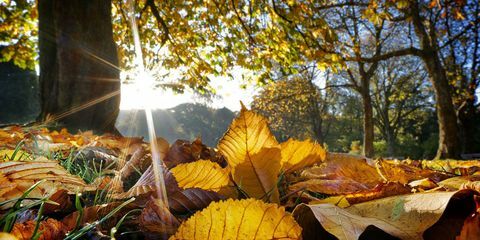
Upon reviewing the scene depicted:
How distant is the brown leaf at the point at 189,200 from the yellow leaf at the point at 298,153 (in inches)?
13.1

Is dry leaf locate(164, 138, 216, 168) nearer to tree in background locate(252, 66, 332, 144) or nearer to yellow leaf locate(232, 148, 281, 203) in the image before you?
yellow leaf locate(232, 148, 281, 203)

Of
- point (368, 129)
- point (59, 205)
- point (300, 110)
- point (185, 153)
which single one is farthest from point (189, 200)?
point (300, 110)

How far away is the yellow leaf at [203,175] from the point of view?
838 mm

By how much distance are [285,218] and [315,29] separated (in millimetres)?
6406

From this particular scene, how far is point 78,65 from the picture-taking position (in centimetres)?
507

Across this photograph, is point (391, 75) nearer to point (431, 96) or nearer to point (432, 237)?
point (431, 96)

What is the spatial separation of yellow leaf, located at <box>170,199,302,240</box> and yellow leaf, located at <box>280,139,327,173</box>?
51 centimetres

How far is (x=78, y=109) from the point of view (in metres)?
4.98

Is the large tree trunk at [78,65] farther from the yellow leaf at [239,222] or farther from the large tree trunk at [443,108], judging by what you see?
the large tree trunk at [443,108]

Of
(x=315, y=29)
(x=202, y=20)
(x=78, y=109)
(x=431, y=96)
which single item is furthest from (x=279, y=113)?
(x=78, y=109)

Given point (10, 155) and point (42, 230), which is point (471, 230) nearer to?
point (42, 230)

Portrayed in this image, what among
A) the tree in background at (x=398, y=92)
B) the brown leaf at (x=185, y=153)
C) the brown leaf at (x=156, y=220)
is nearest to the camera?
the brown leaf at (x=156, y=220)

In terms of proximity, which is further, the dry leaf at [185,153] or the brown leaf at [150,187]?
the dry leaf at [185,153]

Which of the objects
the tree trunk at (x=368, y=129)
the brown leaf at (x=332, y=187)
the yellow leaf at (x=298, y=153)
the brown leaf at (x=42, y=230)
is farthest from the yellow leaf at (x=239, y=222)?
the tree trunk at (x=368, y=129)
